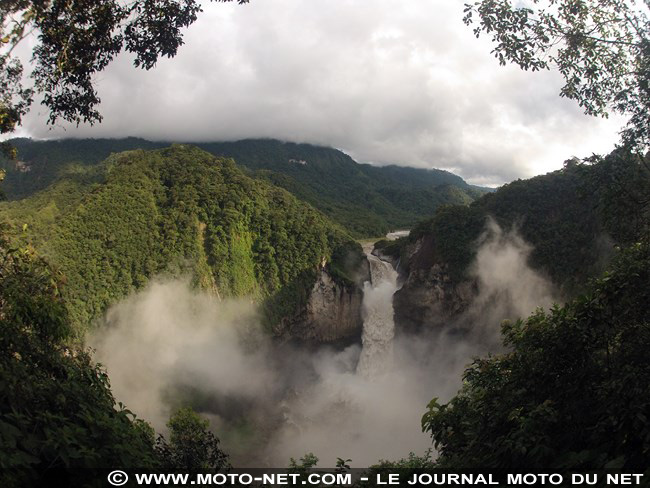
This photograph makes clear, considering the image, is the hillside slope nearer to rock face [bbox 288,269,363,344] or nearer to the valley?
the valley

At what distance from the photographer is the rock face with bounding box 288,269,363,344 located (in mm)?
39531

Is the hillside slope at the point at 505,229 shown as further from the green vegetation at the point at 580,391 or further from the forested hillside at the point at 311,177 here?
the green vegetation at the point at 580,391

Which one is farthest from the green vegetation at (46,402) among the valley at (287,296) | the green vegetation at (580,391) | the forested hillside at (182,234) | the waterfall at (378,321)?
the waterfall at (378,321)

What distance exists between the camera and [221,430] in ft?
96.2

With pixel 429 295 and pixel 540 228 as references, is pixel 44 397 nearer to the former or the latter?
pixel 429 295

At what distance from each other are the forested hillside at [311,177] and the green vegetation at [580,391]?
54.0 m

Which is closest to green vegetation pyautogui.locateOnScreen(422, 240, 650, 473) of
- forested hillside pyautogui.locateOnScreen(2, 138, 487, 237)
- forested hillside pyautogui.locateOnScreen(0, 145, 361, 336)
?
forested hillside pyautogui.locateOnScreen(0, 145, 361, 336)

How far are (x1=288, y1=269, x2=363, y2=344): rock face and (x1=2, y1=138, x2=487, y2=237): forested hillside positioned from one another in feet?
70.2

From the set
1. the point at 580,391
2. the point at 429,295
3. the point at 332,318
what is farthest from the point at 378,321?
the point at 580,391

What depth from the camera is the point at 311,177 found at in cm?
10981

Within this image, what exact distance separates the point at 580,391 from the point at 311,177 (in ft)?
354

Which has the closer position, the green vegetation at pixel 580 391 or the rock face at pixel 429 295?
the green vegetation at pixel 580 391

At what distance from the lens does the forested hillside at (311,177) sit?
70.2 meters

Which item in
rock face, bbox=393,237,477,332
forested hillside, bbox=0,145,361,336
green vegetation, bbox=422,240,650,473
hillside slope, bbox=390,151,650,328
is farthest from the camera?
rock face, bbox=393,237,477,332
